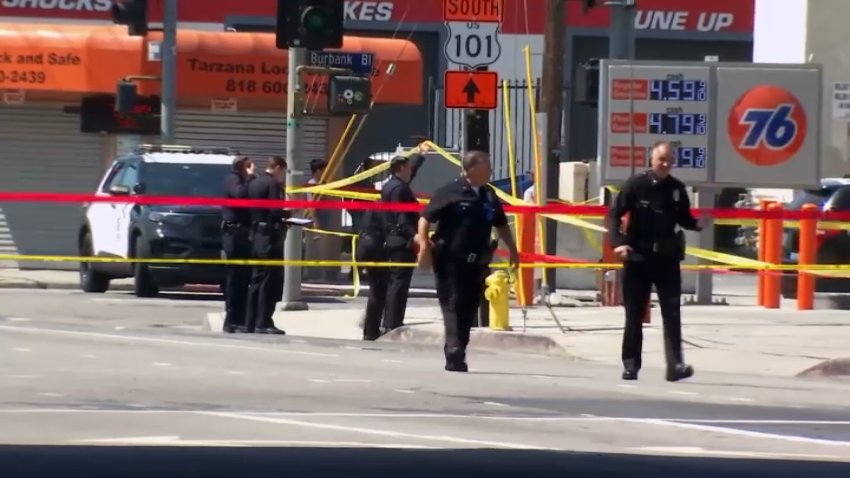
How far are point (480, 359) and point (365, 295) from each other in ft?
31.8

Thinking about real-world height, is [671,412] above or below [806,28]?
below

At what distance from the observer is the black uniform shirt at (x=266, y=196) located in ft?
57.3

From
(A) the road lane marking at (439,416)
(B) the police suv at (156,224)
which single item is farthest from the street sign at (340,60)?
(A) the road lane marking at (439,416)

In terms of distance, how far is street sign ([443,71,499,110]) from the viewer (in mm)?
16969

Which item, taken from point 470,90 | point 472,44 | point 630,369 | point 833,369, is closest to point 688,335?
point 833,369

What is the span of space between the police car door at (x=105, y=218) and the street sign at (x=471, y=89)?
7356 mm

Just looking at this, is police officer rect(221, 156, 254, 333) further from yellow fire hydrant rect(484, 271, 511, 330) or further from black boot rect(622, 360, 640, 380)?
black boot rect(622, 360, 640, 380)

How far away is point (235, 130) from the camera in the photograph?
30.5 m

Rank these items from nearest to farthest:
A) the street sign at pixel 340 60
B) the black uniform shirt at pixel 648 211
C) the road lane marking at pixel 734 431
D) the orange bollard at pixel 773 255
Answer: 1. the road lane marking at pixel 734 431
2. the black uniform shirt at pixel 648 211
3. the orange bollard at pixel 773 255
4. the street sign at pixel 340 60

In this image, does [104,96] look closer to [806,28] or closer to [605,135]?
[605,135]

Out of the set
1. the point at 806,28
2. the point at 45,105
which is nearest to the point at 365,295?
the point at 45,105

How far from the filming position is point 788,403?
12641mm

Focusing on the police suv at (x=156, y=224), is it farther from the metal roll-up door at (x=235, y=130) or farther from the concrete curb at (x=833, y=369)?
the concrete curb at (x=833, y=369)

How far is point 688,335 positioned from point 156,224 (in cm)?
775
